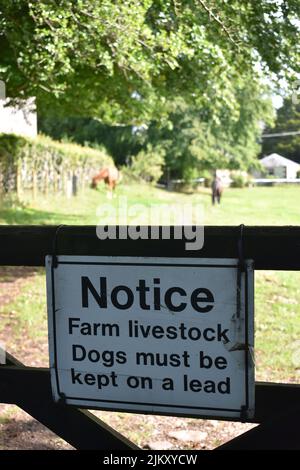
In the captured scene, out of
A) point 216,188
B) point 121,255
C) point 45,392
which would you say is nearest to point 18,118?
point 216,188

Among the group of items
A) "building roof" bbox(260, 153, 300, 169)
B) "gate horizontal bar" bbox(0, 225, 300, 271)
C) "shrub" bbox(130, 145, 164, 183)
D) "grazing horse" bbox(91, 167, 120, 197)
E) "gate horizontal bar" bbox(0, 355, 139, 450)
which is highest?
"building roof" bbox(260, 153, 300, 169)

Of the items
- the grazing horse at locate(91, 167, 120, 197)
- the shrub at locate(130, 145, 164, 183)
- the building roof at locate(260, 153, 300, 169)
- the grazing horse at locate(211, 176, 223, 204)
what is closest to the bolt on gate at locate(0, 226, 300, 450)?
the grazing horse at locate(211, 176, 223, 204)

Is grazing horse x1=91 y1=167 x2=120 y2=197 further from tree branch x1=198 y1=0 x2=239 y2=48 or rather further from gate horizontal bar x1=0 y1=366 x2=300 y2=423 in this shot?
gate horizontal bar x1=0 y1=366 x2=300 y2=423

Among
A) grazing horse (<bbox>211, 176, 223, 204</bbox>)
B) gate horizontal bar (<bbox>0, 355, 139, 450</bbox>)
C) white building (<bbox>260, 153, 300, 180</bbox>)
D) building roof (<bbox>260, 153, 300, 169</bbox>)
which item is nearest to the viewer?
gate horizontal bar (<bbox>0, 355, 139, 450</bbox>)

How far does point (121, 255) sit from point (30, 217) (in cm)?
1660

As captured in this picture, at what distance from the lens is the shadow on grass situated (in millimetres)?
16942

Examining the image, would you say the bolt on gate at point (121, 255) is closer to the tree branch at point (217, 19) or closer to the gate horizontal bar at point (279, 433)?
the gate horizontal bar at point (279, 433)

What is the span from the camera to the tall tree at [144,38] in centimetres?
783

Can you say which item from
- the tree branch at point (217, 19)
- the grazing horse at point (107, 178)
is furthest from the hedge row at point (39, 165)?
the tree branch at point (217, 19)

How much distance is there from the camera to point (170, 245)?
2.04 m

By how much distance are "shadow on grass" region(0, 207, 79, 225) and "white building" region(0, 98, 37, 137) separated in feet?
8.67

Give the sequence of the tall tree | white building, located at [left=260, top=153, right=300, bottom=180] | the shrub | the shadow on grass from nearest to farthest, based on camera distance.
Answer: the tall tree, the shadow on grass, the shrub, white building, located at [left=260, top=153, right=300, bottom=180]
